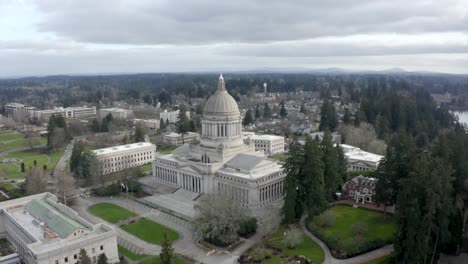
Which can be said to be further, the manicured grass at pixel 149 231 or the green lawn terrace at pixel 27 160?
the green lawn terrace at pixel 27 160

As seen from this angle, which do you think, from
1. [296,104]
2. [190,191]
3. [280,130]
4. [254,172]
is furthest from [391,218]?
[296,104]

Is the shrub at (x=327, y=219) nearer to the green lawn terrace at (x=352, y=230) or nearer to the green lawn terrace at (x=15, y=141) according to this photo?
the green lawn terrace at (x=352, y=230)

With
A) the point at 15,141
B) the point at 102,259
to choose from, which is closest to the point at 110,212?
the point at 102,259

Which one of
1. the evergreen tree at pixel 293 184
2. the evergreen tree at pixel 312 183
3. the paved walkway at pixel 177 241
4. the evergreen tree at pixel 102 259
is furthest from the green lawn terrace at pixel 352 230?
the evergreen tree at pixel 102 259

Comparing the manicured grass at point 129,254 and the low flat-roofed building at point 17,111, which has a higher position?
the low flat-roofed building at point 17,111

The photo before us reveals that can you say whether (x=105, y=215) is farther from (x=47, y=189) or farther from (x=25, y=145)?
(x=25, y=145)

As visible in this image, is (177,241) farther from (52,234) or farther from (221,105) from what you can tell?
(221,105)

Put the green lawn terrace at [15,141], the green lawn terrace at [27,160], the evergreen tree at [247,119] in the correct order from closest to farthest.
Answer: the green lawn terrace at [27,160], the green lawn terrace at [15,141], the evergreen tree at [247,119]

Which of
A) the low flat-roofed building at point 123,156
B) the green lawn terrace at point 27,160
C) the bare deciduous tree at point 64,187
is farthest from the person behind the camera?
the low flat-roofed building at point 123,156
